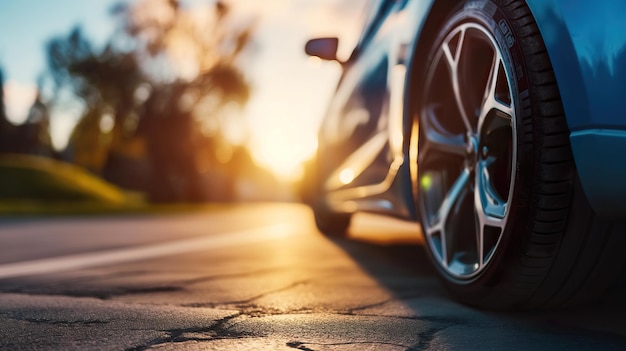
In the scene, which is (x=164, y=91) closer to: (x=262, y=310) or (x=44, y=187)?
(x=44, y=187)

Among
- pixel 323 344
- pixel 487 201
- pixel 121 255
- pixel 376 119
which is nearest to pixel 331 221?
pixel 121 255

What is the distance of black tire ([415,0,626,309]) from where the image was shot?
218 cm

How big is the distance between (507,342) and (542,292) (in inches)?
14.4

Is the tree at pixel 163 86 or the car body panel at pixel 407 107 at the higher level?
the tree at pixel 163 86

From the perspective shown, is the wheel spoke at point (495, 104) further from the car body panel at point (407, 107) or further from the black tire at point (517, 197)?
the car body panel at point (407, 107)

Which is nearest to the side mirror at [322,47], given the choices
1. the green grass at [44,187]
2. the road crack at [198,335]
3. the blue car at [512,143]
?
the blue car at [512,143]

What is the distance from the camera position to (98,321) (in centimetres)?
245

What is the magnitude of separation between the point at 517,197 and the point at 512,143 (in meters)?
0.25

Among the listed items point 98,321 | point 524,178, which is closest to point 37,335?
point 98,321

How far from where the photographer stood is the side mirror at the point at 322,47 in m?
5.07

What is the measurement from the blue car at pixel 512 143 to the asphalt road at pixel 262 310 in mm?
191

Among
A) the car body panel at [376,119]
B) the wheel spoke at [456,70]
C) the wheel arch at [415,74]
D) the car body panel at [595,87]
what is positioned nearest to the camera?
the car body panel at [595,87]

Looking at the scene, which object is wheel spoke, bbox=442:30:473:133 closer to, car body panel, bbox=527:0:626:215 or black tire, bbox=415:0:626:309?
black tire, bbox=415:0:626:309

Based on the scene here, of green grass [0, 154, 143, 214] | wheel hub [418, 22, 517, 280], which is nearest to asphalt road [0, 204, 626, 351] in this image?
wheel hub [418, 22, 517, 280]
